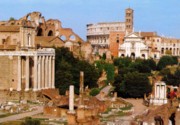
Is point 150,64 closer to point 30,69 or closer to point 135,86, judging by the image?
point 135,86

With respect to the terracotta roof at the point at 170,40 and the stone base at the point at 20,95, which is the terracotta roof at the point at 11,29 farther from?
the terracotta roof at the point at 170,40

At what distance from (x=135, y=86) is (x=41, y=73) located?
13.2m

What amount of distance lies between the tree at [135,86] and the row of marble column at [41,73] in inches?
405

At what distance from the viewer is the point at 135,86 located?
209 ft

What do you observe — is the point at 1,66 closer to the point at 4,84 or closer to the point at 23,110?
the point at 4,84

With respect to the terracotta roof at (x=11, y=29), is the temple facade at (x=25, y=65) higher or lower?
lower

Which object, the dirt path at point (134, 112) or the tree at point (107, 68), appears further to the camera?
the tree at point (107, 68)

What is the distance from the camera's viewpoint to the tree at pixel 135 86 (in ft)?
208

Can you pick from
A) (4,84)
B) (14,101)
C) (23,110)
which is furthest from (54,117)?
(4,84)

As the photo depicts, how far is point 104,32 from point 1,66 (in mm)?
67664

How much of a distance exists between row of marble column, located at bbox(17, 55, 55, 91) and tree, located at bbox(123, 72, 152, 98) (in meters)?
10.3

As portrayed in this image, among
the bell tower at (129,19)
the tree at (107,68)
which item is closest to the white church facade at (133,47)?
the bell tower at (129,19)

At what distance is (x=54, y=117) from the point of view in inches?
1757

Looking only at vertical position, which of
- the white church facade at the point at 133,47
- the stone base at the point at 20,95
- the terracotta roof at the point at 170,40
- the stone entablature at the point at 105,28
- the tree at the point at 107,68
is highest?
the stone entablature at the point at 105,28
